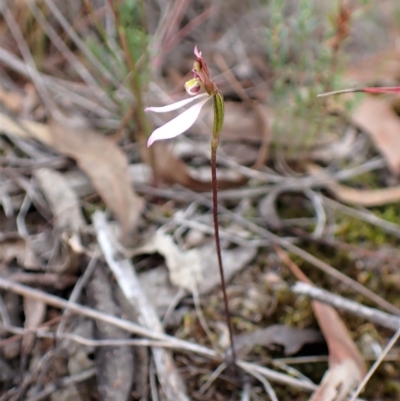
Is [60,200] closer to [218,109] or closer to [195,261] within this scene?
[195,261]

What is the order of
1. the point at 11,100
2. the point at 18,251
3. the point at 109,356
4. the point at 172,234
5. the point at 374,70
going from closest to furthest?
1. the point at 109,356
2. the point at 18,251
3. the point at 172,234
4. the point at 11,100
5. the point at 374,70

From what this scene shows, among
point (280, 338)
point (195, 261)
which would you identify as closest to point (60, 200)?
point (195, 261)

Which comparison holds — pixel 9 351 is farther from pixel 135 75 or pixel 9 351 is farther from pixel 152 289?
pixel 135 75

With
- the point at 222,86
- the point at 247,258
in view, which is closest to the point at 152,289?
the point at 247,258

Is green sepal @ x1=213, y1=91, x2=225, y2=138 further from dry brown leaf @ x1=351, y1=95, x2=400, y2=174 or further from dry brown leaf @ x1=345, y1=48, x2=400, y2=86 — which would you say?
dry brown leaf @ x1=345, y1=48, x2=400, y2=86

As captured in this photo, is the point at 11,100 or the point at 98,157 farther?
the point at 11,100

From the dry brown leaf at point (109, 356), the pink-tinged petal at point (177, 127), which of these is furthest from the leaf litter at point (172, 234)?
the pink-tinged petal at point (177, 127)

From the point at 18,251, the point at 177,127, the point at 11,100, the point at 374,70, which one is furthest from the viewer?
the point at 374,70
